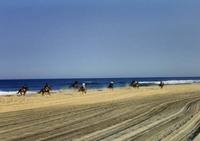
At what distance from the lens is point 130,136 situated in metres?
14.9

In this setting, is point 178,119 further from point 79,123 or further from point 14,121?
point 14,121

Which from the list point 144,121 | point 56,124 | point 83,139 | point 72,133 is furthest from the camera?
point 144,121

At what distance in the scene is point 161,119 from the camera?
67.9 ft

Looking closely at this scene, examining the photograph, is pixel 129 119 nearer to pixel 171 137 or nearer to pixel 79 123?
pixel 79 123

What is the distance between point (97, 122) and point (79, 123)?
2.71 feet

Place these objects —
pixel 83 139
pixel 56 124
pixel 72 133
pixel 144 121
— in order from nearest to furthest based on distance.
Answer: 1. pixel 83 139
2. pixel 72 133
3. pixel 56 124
4. pixel 144 121

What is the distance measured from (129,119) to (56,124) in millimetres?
3627

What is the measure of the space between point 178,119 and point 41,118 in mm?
5459

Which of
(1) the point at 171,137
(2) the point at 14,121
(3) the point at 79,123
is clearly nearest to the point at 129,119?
(3) the point at 79,123

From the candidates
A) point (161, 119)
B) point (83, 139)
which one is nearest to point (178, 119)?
point (161, 119)

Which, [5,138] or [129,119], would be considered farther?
[129,119]

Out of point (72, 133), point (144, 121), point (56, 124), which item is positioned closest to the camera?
point (72, 133)

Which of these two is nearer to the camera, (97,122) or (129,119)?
(97,122)

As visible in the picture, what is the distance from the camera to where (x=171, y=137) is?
14594 millimetres
